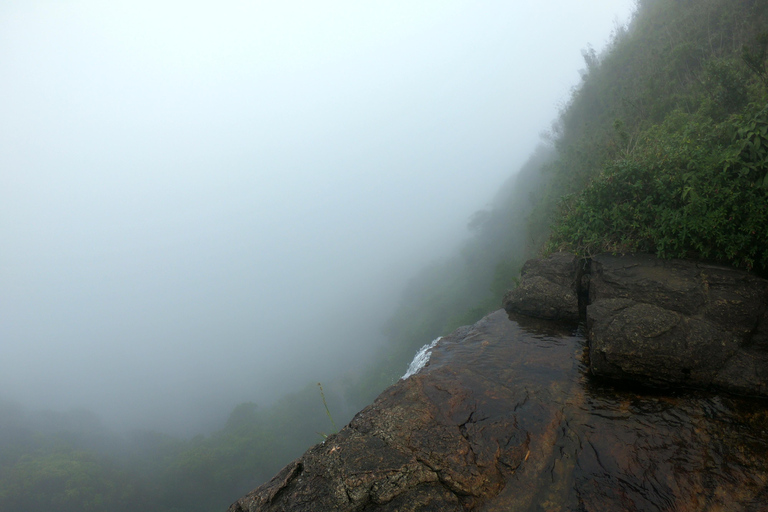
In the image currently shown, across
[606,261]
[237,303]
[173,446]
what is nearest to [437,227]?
[237,303]

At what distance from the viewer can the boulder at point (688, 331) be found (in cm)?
598

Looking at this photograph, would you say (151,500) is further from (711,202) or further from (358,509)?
(711,202)

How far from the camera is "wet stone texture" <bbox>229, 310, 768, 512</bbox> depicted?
4.35 m

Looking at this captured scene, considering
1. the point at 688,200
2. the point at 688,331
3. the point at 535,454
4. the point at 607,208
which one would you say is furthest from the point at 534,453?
the point at 607,208

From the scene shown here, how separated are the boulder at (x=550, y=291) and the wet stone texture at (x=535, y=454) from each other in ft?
7.95

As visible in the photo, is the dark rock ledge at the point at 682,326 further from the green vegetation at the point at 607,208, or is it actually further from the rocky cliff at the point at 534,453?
the green vegetation at the point at 607,208

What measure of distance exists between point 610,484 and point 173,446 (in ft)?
277

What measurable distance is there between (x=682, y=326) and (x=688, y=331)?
124mm


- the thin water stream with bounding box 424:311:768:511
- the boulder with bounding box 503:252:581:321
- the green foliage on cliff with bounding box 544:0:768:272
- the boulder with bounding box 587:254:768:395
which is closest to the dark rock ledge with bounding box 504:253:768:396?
the boulder with bounding box 587:254:768:395

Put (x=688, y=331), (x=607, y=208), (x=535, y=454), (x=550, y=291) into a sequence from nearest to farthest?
(x=535, y=454) → (x=688, y=331) → (x=550, y=291) → (x=607, y=208)

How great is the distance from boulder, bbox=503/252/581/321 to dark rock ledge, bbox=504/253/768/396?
86cm

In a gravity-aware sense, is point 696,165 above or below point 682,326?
above

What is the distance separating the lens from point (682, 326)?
642 centimetres

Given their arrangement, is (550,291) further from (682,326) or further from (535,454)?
(535,454)
